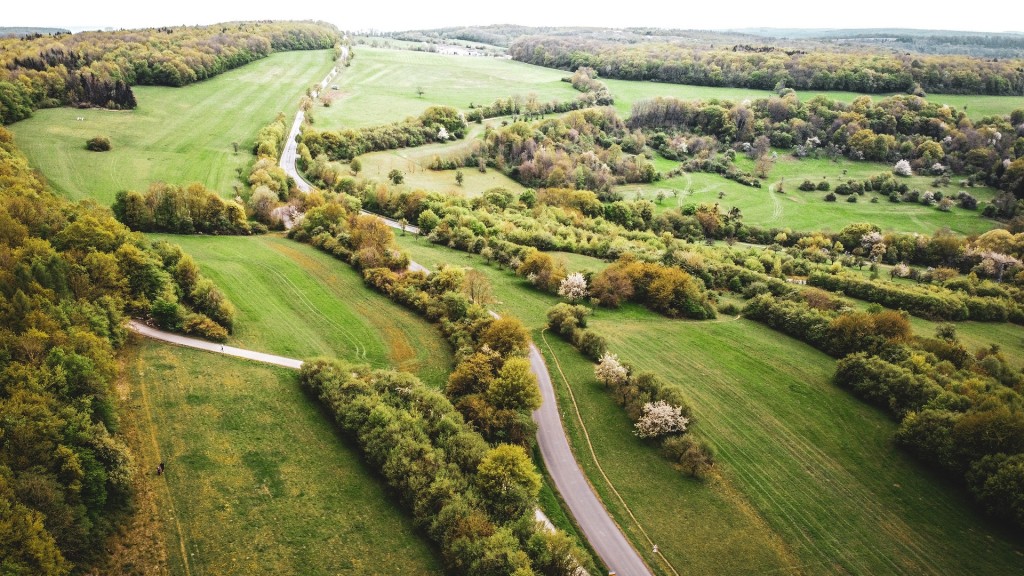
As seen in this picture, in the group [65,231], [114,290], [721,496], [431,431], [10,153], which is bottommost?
[721,496]

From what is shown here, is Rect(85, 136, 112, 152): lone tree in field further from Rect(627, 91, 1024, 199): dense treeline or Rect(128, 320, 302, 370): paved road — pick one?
Rect(627, 91, 1024, 199): dense treeline

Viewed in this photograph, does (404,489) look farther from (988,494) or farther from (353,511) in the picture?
(988,494)

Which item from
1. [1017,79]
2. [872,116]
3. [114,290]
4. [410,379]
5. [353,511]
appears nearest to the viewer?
[353,511]

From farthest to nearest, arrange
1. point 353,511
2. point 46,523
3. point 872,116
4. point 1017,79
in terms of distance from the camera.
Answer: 1. point 1017,79
2. point 872,116
3. point 353,511
4. point 46,523

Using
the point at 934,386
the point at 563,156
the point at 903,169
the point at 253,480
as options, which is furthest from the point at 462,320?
the point at 903,169

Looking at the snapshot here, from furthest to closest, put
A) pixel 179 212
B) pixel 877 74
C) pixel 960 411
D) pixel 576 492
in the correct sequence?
pixel 877 74
pixel 179 212
pixel 960 411
pixel 576 492

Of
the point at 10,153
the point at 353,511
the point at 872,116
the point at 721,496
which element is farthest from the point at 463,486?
the point at 872,116

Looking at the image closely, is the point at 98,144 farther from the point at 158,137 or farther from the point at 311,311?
the point at 311,311
